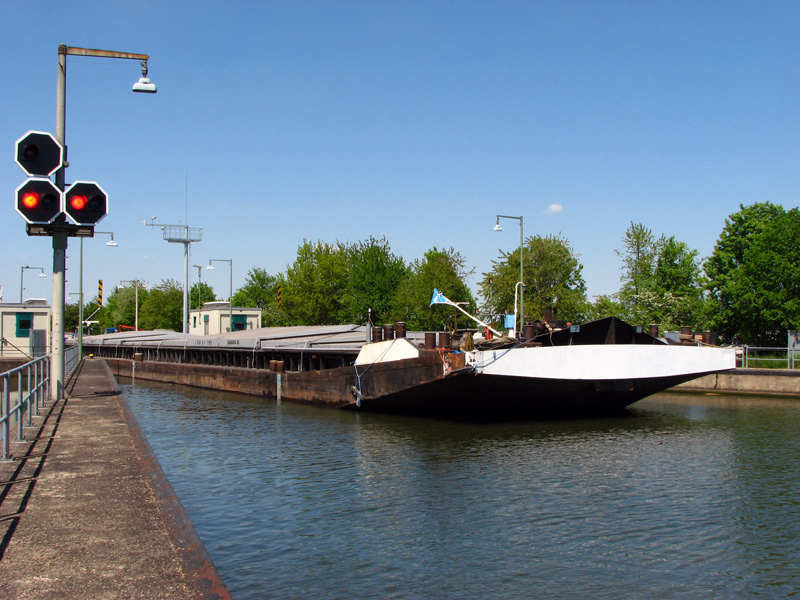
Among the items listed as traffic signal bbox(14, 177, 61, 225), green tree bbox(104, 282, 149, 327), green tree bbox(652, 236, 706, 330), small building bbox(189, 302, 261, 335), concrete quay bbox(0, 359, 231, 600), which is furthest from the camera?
green tree bbox(104, 282, 149, 327)

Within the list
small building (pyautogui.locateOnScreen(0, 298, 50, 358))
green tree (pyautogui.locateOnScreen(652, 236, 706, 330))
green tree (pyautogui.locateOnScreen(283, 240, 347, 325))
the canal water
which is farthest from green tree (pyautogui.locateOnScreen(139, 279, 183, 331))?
the canal water

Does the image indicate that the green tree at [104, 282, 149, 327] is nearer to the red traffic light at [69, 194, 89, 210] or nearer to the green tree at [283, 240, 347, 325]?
the green tree at [283, 240, 347, 325]

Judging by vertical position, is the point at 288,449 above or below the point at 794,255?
below

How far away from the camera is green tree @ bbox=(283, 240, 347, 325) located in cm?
6044

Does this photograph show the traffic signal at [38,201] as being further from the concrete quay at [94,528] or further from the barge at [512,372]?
the barge at [512,372]

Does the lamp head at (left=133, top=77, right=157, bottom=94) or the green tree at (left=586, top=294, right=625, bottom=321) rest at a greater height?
the lamp head at (left=133, top=77, right=157, bottom=94)

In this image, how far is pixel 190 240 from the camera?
53969 millimetres

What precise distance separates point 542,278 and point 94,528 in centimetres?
4661

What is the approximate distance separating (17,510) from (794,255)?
37114 mm

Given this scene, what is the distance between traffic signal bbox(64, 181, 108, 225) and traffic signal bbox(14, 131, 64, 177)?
0.56m

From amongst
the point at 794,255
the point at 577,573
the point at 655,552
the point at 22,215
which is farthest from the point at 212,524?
the point at 794,255

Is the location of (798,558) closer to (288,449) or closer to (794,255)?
(288,449)

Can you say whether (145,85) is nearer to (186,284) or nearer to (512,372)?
(512,372)

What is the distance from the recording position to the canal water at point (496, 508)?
24.3 ft
